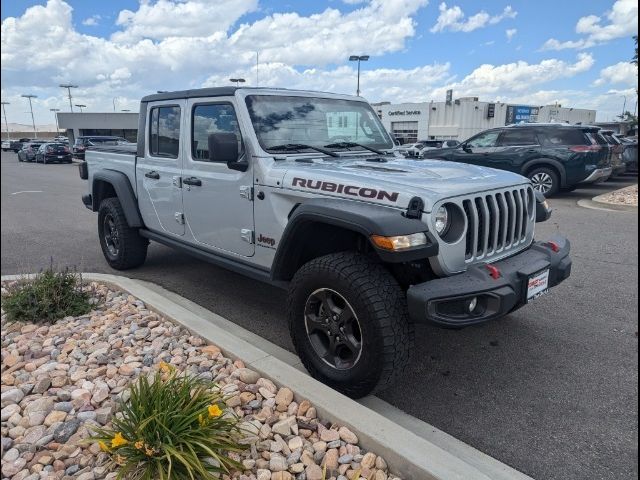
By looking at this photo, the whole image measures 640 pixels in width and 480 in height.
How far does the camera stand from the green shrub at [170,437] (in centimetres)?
213

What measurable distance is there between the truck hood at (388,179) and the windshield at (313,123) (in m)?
0.29

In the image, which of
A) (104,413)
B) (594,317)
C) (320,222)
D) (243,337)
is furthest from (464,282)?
(594,317)

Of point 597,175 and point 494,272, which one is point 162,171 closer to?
point 494,272

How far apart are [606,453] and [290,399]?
1.72 metres

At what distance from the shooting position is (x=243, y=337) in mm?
3812

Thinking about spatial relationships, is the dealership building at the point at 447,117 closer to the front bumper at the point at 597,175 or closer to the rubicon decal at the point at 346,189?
the front bumper at the point at 597,175

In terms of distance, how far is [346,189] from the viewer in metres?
3.11

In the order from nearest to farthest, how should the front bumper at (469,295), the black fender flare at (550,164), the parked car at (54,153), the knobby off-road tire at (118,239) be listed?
the front bumper at (469,295)
the knobby off-road tire at (118,239)
the black fender flare at (550,164)
the parked car at (54,153)

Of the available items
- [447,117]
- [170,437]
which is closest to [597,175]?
[170,437]

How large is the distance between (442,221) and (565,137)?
9733 millimetres

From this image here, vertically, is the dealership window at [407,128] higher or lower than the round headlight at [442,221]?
lower

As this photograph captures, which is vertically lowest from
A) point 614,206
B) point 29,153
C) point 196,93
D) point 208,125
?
point 29,153

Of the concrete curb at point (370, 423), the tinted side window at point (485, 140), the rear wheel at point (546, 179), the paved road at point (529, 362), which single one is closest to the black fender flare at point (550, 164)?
the rear wheel at point (546, 179)

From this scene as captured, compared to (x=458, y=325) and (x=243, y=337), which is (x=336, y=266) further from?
(x=243, y=337)
